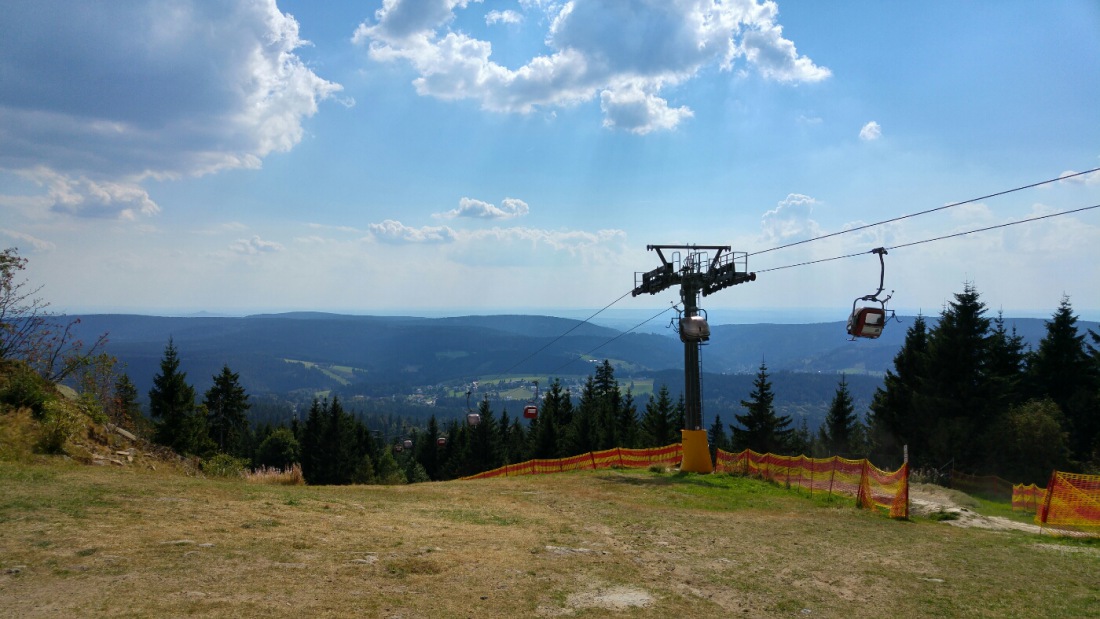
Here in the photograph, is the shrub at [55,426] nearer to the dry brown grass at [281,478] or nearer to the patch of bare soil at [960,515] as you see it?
the dry brown grass at [281,478]

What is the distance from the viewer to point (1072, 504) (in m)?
15.9

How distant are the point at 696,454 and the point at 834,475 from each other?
16.9ft

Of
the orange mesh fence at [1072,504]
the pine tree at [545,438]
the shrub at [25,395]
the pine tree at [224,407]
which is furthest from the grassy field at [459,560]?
the pine tree at [224,407]

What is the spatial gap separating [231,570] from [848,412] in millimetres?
62254

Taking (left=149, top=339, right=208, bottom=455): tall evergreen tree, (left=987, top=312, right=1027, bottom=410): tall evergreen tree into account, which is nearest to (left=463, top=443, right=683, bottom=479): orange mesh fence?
(left=987, top=312, right=1027, bottom=410): tall evergreen tree

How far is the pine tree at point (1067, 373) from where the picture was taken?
41.8 meters

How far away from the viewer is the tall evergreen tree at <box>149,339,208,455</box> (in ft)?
145

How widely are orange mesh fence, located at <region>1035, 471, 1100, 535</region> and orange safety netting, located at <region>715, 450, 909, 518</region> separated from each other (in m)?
3.52

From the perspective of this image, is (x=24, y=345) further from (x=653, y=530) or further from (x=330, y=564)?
(x=653, y=530)

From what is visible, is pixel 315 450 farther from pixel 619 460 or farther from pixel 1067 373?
pixel 1067 373

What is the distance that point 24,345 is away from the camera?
57.7 feet

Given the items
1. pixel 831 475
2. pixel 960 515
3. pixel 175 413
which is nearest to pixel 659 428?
pixel 831 475

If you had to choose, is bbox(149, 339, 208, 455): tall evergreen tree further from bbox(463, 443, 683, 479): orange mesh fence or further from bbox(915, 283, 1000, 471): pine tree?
bbox(915, 283, 1000, 471): pine tree

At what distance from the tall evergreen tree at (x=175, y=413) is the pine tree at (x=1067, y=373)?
6211 cm
